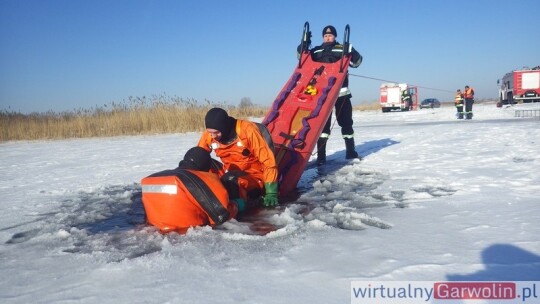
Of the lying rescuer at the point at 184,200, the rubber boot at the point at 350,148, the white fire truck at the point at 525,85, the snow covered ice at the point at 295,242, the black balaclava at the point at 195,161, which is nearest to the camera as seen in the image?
the snow covered ice at the point at 295,242

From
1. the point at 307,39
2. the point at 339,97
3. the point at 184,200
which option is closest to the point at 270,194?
the point at 184,200

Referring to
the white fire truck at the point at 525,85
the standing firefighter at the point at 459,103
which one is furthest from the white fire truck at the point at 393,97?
the standing firefighter at the point at 459,103

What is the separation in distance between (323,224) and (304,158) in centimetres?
153

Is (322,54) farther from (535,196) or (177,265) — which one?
(177,265)

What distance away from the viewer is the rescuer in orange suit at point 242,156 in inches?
128

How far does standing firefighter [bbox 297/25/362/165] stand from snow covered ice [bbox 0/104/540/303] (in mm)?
1012

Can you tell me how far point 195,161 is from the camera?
3.09 metres

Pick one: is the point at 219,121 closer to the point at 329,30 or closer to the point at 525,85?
the point at 329,30

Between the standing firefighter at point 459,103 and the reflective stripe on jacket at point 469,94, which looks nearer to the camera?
the reflective stripe on jacket at point 469,94

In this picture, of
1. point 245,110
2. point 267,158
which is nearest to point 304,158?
point 267,158

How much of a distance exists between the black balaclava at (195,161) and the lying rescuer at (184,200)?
0.32 m

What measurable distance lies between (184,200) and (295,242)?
0.80 m

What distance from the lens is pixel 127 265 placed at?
2.11m

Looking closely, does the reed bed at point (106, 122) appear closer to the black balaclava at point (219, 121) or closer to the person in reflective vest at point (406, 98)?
the black balaclava at point (219, 121)
